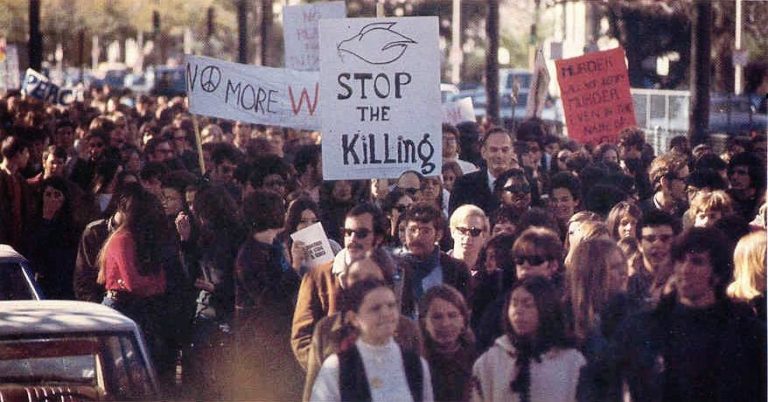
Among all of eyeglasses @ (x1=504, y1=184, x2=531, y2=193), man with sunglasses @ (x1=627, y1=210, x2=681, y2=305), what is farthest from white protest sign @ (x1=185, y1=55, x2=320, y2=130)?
man with sunglasses @ (x1=627, y1=210, x2=681, y2=305)

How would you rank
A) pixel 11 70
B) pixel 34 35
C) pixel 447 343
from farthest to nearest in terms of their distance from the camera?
pixel 34 35 < pixel 11 70 < pixel 447 343

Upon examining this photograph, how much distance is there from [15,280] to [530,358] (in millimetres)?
3240

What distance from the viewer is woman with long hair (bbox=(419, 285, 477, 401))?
6.29m

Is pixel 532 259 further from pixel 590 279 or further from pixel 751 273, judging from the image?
pixel 751 273

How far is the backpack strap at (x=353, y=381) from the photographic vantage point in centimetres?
586

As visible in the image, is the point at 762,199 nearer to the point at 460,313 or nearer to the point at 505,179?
the point at 505,179

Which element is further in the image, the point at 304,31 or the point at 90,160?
the point at 304,31

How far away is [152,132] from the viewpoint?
16.6 m

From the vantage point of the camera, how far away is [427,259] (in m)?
7.69

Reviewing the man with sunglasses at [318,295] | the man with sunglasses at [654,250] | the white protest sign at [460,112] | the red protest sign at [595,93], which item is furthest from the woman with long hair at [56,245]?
the white protest sign at [460,112]

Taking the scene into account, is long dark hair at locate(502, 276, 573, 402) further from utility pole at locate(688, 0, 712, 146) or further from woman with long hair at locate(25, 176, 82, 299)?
utility pole at locate(688, 0, 712, 146)

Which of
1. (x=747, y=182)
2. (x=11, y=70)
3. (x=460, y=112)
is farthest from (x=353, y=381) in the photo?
(x=11, y=70)

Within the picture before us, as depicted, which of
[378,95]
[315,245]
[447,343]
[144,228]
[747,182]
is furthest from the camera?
[747,182]

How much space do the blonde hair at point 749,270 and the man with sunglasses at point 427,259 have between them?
1497 millimetres
